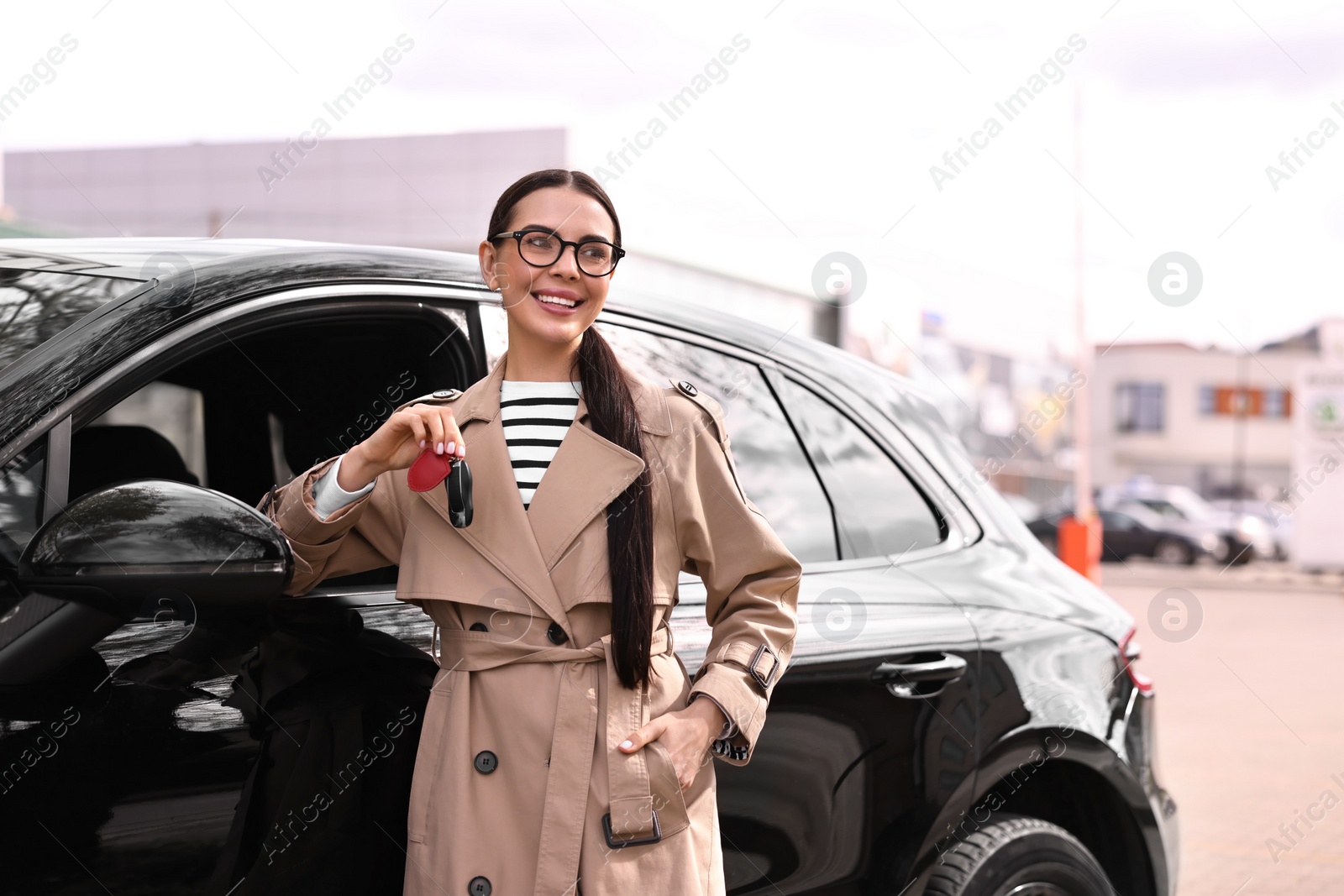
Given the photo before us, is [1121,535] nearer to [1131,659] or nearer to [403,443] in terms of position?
[1131,659]

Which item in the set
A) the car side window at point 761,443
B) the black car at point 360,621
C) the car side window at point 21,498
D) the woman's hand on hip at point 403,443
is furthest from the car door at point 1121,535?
the car side window at point 21,498

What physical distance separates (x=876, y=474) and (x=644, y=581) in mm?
1204

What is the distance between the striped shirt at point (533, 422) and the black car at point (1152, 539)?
27177mm

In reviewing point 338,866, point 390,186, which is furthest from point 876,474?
point 390,186

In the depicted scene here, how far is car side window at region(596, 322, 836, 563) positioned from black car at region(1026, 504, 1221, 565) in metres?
26.3

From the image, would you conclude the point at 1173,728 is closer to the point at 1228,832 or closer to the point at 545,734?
the point at 1228,832

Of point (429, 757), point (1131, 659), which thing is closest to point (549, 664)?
point (429, 757)

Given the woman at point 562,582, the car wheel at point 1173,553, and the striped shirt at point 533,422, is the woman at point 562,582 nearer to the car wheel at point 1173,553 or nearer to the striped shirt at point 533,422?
the striped shirt at point 533,422

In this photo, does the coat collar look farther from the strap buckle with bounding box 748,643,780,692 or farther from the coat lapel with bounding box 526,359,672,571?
Answer: the strap buckle with bounding box 748,643,780,692

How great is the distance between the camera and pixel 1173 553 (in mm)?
28969

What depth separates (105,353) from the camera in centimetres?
181

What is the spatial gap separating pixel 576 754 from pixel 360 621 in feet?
1.37

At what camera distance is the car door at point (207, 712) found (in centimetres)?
164

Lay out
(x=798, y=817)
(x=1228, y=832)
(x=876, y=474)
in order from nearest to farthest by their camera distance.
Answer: (x=798, y=817) < (x=876, y=474) < (x=1228, y=832)
